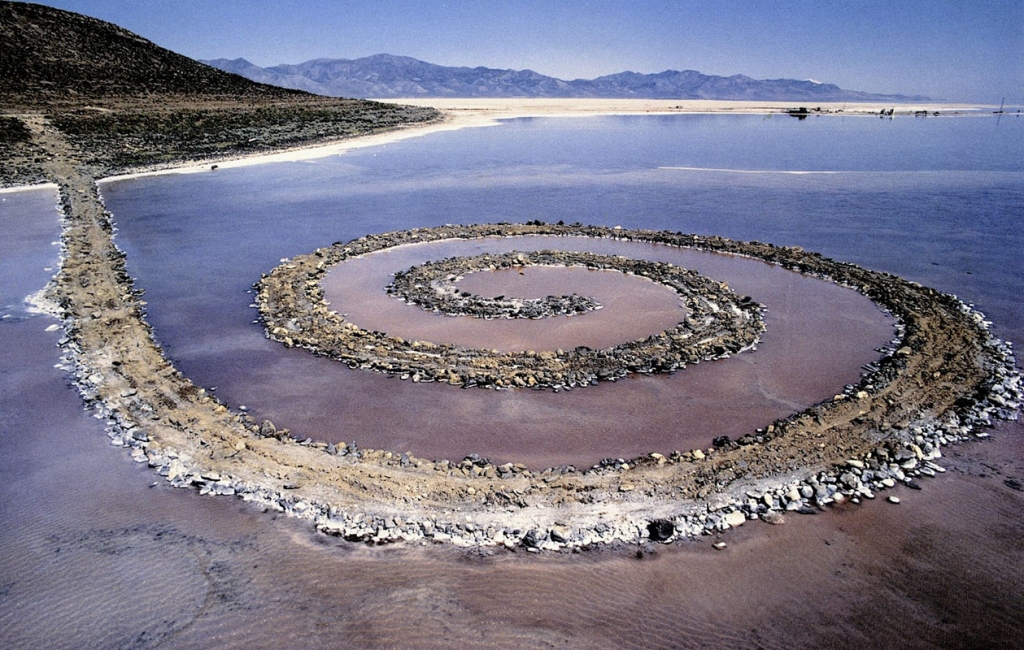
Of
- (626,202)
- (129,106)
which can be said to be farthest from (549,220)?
(129,106)

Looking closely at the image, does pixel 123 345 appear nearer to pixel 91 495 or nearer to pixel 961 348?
pixel 91 495

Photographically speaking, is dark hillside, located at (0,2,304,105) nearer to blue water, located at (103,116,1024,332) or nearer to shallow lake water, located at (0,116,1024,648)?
blue water, located at (103,116,1024,332)

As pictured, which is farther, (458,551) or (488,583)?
(458,551)

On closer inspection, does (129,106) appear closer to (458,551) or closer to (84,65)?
(84,65)

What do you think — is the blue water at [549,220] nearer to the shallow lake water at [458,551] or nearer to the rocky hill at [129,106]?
the shallow lake water at [458,551]

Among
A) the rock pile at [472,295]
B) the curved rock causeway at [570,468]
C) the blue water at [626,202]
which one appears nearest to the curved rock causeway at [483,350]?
the rock pile at [472,295]

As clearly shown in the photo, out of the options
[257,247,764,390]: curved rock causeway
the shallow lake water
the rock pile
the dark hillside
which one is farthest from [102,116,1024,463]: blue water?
the dark hillside
